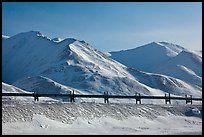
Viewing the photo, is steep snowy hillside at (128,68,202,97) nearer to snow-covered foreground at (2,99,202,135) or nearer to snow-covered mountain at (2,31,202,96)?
snow-covered mountain at (2,31,202,96)

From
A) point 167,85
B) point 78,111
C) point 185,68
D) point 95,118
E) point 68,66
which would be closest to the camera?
point 95,118

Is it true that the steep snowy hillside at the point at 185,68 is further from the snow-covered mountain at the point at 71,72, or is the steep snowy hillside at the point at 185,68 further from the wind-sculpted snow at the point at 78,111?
the wind-sculpted snow at the point at 78,111

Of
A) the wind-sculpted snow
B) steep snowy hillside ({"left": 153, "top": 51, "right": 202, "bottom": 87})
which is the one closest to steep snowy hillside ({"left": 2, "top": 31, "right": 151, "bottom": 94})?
steep snowy hillside ({"left": 153, "top": 51, "right": 202, "bottom": 87})

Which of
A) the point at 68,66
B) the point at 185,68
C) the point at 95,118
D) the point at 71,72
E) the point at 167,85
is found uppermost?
the point at 185,68

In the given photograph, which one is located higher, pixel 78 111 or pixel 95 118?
pixel 78 111

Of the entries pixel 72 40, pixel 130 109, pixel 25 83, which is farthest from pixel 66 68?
pixel 130 109

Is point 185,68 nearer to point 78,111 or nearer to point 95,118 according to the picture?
point 78,111

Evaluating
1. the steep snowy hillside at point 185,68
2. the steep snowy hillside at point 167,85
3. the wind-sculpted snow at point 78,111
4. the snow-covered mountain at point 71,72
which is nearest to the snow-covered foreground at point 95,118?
the wind-sculpted snow at point 78,111

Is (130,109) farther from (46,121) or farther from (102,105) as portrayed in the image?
(46,121)

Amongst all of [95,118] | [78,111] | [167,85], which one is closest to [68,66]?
[167,85]
